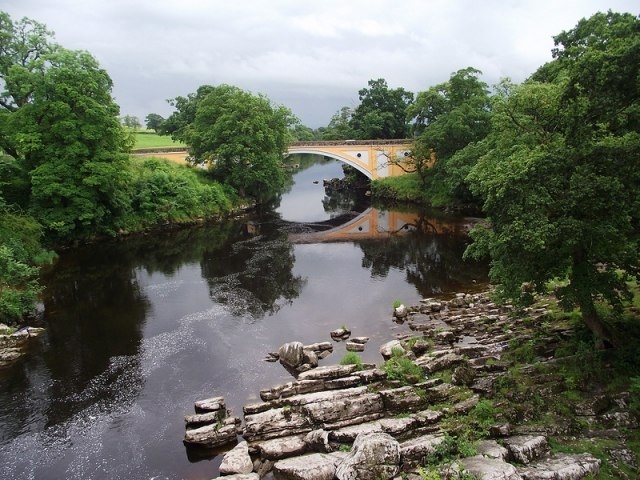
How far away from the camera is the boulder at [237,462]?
13906mm

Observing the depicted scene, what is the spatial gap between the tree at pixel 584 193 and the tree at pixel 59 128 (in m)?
33.2

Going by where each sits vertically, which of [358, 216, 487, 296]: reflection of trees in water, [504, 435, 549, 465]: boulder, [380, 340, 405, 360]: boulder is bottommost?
[380, 340, 405, 360]: boulder

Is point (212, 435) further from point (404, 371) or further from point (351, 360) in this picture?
point (404, 371)

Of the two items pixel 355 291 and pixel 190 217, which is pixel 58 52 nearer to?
pixel 190 217

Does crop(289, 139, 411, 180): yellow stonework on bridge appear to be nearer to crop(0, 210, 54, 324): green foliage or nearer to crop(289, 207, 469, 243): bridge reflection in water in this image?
crop(289, 207, 469, 243): bridge reflection in water

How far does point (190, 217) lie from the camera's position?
51.7 metres

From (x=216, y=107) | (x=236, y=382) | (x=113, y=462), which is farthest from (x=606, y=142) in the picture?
(x=216, y=107)

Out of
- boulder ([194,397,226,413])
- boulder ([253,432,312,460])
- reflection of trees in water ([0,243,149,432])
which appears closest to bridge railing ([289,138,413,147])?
reflection of trees in water ([0,243,149,432])

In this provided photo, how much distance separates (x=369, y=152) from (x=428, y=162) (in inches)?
409

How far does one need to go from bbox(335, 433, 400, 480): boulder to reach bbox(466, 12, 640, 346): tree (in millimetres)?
7059

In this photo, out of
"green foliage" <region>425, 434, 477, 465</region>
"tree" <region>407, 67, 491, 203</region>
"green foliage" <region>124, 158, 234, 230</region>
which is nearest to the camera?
"green foliage" <region>425, 434, 477, 465</region>

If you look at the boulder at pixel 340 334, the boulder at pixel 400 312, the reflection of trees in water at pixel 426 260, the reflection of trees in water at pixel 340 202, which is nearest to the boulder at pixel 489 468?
the boulder at pixel 340 334

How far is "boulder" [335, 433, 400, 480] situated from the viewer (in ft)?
40.0

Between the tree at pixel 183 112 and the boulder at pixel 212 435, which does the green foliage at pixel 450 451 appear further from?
the tree at pixel 183 112
